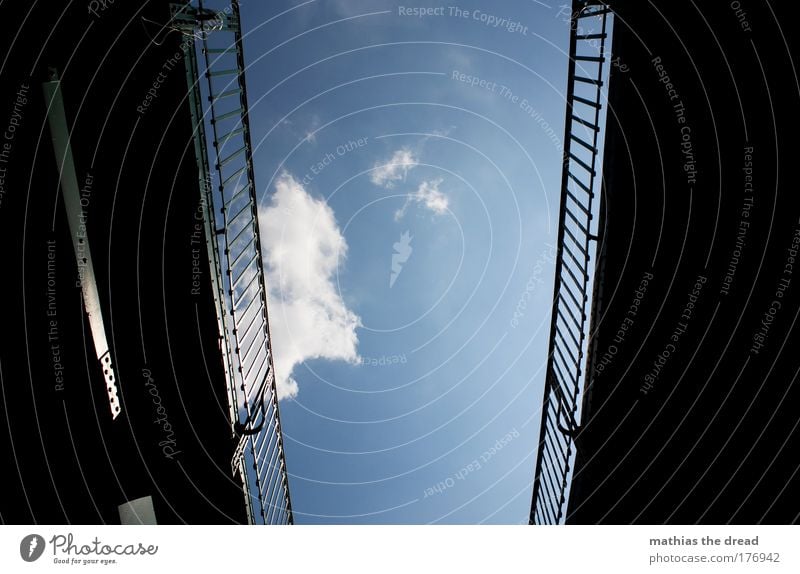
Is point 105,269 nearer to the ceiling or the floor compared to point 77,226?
nearer to the floor

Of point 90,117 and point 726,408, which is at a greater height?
point 90,117

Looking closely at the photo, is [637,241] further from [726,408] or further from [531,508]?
[531,508]

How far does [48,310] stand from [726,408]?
418 inches

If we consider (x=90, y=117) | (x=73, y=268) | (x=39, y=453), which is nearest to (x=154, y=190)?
(x=90, y=117)

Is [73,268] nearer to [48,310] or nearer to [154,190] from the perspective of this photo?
[48,310]

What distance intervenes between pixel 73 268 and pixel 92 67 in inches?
107

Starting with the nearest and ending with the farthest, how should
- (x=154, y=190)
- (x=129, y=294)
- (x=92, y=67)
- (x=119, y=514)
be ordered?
1. (x=92, y=67)
2. (x=154, y=190)
3. (x=129, y=294)
4. (x=119, y=514)

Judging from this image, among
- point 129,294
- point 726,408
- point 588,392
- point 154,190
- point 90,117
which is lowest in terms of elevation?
point 726,408

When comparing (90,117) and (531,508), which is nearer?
(90,117)

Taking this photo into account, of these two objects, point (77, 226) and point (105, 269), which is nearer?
point (77, 226)

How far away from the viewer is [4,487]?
6.11 m

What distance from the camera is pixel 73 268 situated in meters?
5.55

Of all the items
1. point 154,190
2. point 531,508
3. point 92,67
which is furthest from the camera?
point 531,508

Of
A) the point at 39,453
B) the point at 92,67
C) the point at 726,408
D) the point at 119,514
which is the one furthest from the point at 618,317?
the point at 119,514
